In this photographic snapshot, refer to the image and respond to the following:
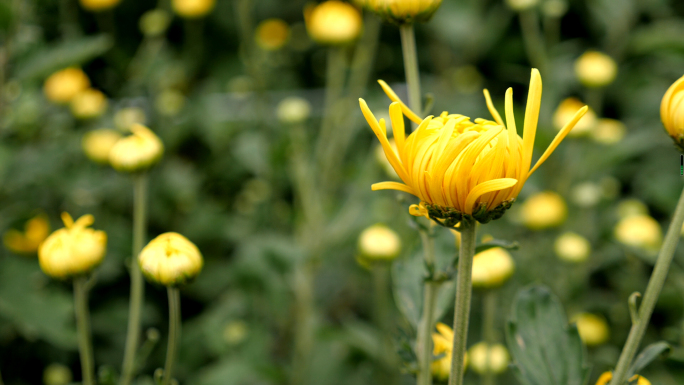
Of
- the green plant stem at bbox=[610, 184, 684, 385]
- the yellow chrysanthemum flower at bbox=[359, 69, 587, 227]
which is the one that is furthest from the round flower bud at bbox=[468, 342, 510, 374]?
the yellow chrysanthemum flower at bbox=[359, 69, 587, 227]

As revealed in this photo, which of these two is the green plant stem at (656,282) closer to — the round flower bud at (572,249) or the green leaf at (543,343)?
the green leaf at (543,343)

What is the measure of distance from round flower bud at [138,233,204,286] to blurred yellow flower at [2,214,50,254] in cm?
59

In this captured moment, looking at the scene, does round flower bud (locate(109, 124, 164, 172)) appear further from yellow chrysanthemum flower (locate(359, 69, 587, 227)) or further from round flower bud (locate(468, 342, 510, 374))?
round flower bud (locate(468, 342, 510, 374))

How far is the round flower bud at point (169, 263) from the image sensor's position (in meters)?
0.59

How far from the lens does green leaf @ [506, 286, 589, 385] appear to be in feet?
1.69

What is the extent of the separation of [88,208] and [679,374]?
118 cm

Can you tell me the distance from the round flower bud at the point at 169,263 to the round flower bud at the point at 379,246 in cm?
37

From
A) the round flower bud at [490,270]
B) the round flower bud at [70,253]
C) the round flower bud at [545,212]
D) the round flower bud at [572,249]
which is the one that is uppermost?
the round flower bud at [70,253]

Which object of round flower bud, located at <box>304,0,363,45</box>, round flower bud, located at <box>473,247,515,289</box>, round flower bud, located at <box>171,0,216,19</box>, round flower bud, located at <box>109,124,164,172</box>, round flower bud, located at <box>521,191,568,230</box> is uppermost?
round flower bud, located at <box>304,0,363,45</box>

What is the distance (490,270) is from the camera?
0.77 m

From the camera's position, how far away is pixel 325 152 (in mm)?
1318

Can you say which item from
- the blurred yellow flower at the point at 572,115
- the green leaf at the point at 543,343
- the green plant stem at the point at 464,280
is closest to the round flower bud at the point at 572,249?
the blurred yellow flower at the point at 572,115

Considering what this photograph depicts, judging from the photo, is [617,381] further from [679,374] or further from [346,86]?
[346,86]

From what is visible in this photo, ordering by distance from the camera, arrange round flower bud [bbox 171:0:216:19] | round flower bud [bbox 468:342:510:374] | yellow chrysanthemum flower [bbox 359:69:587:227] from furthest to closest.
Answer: round flower bud [bbox 171:0:216:19] < round flower bud [bbox 468:342:510:374] < yellow chrysanthemum flower [bbox 359:69:587:227]
